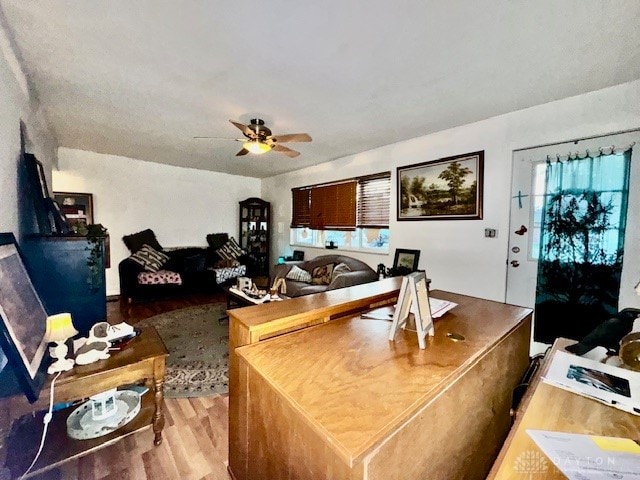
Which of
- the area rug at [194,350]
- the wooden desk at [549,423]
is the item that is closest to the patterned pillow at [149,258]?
the area rug at [194,350]

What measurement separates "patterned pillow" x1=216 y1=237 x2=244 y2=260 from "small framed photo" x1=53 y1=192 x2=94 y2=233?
223 centimetres

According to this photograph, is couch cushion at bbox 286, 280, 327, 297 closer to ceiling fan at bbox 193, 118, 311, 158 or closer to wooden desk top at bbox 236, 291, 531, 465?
ceiling fan at bbox 193, 118, 311, 158

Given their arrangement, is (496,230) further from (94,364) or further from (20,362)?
(20,362)

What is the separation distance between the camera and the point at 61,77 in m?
2.23

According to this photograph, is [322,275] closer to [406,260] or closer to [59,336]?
[406,260]

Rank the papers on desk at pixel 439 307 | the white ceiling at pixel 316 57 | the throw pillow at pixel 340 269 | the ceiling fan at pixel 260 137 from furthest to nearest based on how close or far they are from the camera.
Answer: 1. the throw pillow at pixel 340 269
2. the ceiling fan at pixel 260 137
3. the white ceiling at pixel 316 57
4. the papers on desk at pixel 439 307

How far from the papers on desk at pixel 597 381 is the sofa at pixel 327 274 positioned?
7.96 feet

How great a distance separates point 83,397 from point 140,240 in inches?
172

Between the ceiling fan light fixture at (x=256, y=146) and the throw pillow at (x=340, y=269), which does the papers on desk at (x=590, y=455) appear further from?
the throw pillow at (x=340, y=269)

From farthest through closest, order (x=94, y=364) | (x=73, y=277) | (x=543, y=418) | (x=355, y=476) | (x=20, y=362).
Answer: (x=73, y=277) < (x=94, y=364) < (x=20, y=362) < (x=543, y=418) < (x=355, y=476)

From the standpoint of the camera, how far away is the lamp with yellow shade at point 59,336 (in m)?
1.33

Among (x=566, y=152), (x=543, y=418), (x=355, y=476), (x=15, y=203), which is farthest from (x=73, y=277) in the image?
(x=566, y=152)

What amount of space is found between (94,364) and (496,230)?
11.5 ft

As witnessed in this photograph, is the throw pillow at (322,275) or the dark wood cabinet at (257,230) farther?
the dark wood cabinet at (257,230)
